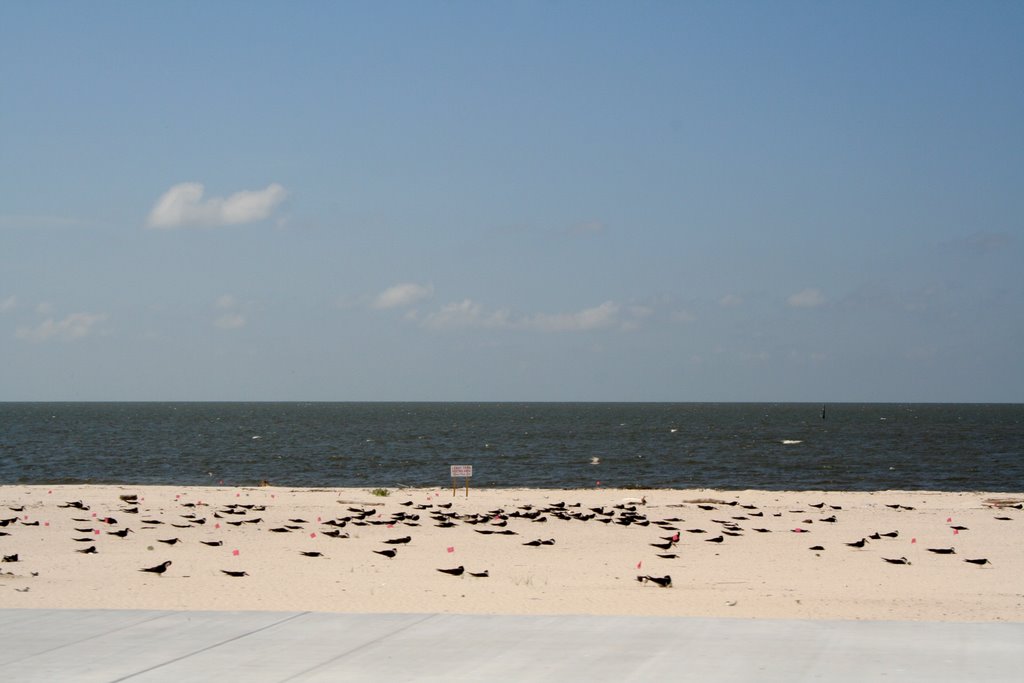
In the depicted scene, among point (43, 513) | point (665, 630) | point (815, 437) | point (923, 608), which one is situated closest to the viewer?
point (665, 630)

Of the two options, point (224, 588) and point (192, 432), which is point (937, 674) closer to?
point (224, 588)

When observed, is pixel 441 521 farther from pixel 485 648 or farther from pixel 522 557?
pixel 485 648

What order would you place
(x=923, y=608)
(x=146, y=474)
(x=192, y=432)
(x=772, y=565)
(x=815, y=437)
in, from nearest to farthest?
1. (x=923, y=608)
2. (x=772, y=565)
3. (x=146, y=474)
4. (x=815, y=437)
5. (x=192, y=432)

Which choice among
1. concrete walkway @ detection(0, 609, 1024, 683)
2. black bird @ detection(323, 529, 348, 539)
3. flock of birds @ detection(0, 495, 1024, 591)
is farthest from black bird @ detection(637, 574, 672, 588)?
black bird @ detection(323, 529, 348, 539)

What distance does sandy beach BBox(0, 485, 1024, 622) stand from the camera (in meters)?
13.6

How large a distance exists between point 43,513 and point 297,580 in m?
12.6

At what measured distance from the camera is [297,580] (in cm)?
1549

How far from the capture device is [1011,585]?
50.3ft

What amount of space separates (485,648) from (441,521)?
14.0 m

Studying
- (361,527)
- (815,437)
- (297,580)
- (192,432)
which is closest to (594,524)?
(361,527)

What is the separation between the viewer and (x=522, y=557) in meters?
18.4

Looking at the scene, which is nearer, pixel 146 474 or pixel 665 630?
pixel 665 630

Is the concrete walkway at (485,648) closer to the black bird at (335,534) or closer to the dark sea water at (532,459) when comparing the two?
the black bird at (335,534)

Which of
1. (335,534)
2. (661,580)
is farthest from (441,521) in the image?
(661,580)
